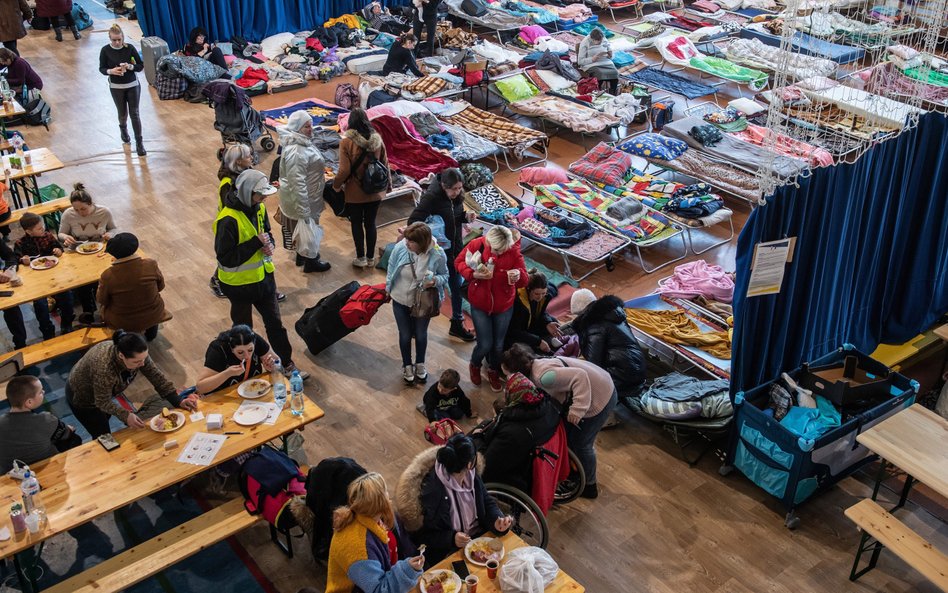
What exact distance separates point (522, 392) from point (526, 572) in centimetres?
108

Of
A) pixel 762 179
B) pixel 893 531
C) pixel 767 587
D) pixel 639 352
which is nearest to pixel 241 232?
pixel 639 352

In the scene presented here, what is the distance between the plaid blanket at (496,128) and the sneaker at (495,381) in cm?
395

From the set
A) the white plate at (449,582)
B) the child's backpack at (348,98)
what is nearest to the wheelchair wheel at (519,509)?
the white plate at (449,582)

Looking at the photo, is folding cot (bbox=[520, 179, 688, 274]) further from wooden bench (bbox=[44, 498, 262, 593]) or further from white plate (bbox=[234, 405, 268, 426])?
wooden bench (bbox=[44, 498, 262, 593])

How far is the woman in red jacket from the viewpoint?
609 centimetres

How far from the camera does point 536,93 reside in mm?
11164

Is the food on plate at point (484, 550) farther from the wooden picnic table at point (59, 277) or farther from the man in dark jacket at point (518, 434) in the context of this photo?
the wooden picnic table at point (59, 277)

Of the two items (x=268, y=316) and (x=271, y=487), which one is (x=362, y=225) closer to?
→ (x=268, y=316)

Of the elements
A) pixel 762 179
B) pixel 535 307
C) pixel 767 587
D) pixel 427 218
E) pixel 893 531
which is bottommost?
pixel 767 587

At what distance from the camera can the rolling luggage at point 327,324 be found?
6668 millimetres

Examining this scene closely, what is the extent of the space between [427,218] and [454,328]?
0.90 meters

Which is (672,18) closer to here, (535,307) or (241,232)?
(535,307)

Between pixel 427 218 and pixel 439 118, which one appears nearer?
pixel 427 218

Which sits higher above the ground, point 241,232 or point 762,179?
point 762,179
